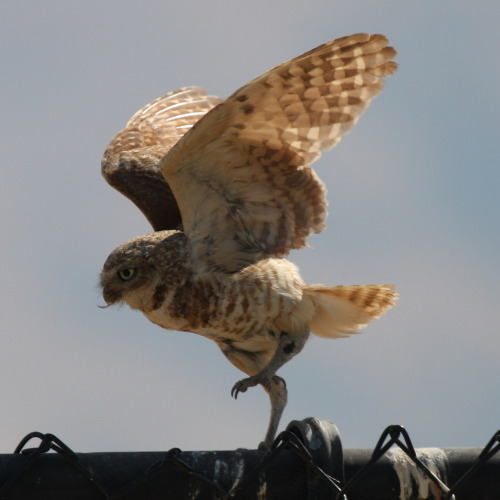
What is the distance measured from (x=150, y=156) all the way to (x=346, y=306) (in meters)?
1.92

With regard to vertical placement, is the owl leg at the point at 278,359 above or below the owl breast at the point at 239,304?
below

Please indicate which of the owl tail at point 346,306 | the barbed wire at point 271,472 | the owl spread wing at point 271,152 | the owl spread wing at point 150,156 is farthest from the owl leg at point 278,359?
the barbed wire at point 271,472

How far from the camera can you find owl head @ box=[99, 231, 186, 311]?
5117 mm

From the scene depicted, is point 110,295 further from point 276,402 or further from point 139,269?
point 276,402

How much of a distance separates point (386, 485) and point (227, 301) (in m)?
2.93

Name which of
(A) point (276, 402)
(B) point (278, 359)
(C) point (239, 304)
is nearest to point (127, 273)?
(C) point (239, 304)

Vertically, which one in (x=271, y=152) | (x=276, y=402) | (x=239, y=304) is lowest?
(x=276, y=402)

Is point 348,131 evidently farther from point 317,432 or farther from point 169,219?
point 317,432

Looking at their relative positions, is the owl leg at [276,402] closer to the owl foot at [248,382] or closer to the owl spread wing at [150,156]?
the owl foot at [248,382]

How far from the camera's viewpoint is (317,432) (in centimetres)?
204

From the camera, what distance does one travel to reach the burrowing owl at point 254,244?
15.2 ft

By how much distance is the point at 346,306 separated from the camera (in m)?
5.24

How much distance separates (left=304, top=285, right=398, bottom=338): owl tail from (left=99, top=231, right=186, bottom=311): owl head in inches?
34.7

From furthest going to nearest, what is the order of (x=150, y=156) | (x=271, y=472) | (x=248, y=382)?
1. (x=150, y=156)
2. (x=248, y=382)
3. (x=271, y=472)
